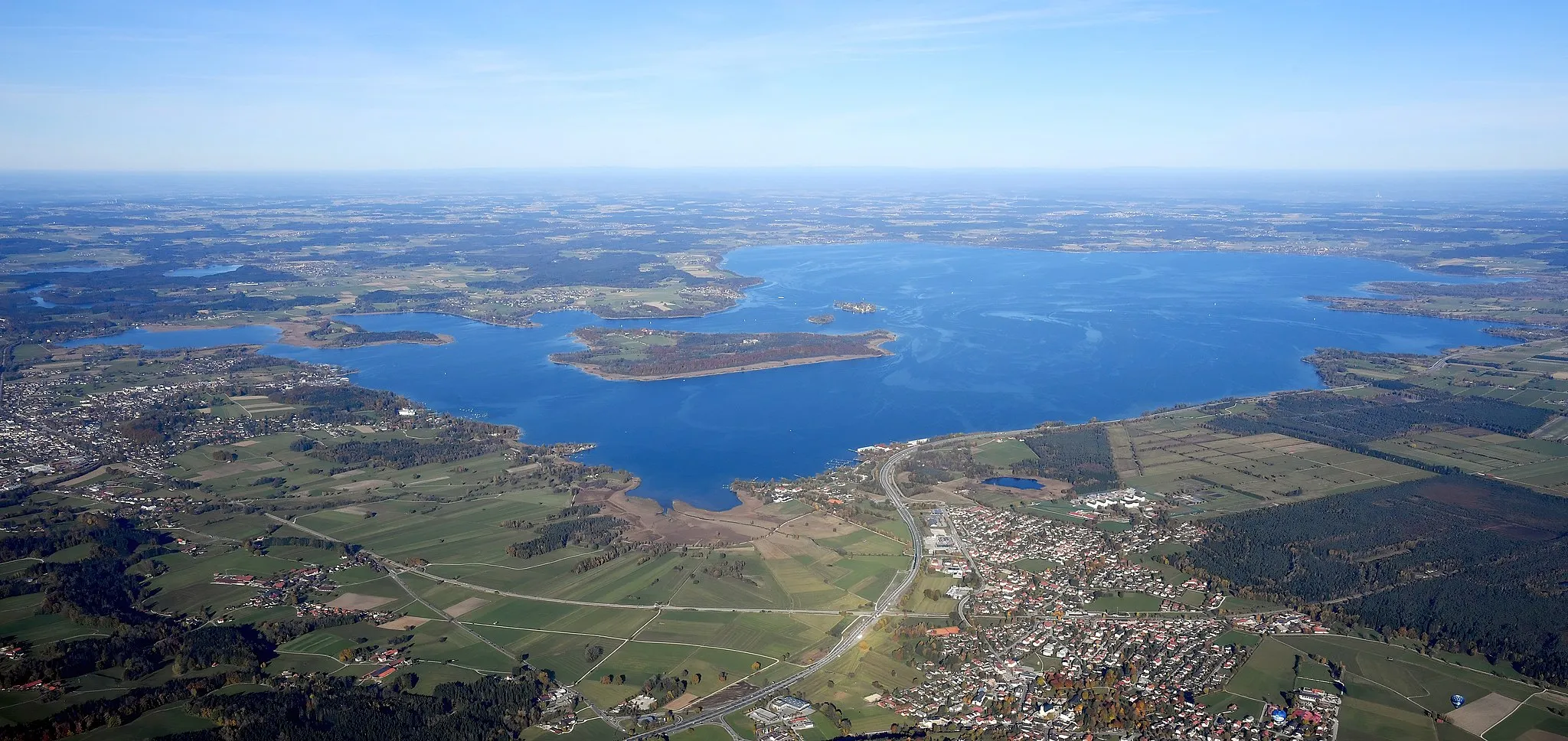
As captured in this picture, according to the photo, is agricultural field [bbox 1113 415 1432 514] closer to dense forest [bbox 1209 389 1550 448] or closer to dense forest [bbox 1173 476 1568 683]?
dense forest [bbox 1173 476 1568 683]

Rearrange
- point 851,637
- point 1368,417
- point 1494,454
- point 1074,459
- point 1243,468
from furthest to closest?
point 1368,417
point 1074,459
point 1494,454
point 1243,468
point 851,637

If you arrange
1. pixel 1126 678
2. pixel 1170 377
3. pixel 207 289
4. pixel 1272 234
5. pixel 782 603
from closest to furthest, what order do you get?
1. pixel 1126 678
2. pixel 782 603
3. pixel 1170 377
4. pixel 207 289
5. pixel 1272 234

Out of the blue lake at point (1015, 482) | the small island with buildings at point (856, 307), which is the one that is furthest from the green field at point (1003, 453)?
the small island with buildings at point (856, 307)

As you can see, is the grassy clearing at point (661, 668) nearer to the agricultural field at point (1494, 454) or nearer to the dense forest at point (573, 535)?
the dense forest at point (573, 535)

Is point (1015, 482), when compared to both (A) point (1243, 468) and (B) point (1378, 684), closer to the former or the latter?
(A) point (1243, 468)

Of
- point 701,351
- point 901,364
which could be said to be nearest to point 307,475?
point 701,351

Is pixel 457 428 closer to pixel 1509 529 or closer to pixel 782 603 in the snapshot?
pixel 782 603

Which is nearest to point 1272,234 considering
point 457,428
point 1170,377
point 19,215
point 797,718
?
point 1170,377
